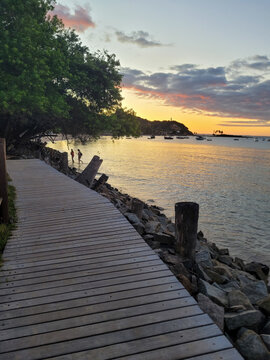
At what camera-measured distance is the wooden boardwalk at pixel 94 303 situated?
3.10 m

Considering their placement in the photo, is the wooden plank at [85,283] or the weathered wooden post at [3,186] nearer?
the wooden plank at [85,283]

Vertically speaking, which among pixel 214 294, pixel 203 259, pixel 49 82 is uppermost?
pixel 49 82

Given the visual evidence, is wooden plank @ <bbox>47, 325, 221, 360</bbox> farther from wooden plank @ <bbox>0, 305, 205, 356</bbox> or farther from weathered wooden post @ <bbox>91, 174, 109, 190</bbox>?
weathered wooden post @ <bbox>91, 174, 109, 190</bbox>

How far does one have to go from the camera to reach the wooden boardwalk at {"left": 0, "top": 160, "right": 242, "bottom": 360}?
310cm

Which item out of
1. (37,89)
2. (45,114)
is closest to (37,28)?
(37,89)

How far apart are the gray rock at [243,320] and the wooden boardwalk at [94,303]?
0.71 metres

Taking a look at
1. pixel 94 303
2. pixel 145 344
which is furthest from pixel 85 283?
pixel 145 344

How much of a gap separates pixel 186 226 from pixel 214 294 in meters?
1.51

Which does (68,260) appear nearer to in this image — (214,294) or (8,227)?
(8,227)

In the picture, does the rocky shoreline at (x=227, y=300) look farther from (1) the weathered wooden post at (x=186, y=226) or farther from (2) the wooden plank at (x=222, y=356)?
(2) the wooden plank at (x=222, y=356)

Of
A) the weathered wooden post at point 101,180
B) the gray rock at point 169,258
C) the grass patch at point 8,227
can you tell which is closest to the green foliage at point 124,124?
the weathered wooden post at point 101,180

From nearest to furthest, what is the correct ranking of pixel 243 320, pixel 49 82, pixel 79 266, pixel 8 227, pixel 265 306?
pixel 243 320, pixel 79 266, pixel 265 306, pixel 8 227, pixel 49 82

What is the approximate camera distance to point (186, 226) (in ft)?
19.5

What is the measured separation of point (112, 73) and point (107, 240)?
2834 cm
